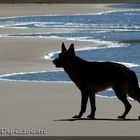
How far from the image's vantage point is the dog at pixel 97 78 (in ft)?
35.3

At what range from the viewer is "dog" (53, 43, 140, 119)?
10750mm

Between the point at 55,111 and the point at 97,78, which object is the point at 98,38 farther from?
the point at 97,78

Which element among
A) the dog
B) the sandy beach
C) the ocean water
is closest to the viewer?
the sandy beach

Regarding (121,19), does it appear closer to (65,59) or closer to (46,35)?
(46,35)

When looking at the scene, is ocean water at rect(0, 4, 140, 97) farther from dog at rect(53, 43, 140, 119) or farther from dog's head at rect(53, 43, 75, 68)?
dog's head at rect(53, 43, 75, 68)

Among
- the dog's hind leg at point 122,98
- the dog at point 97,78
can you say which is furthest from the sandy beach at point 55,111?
the dog at point 97,78

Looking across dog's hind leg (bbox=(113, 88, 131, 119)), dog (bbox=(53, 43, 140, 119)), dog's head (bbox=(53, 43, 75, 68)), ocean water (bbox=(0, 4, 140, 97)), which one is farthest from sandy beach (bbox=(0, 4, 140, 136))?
ocean water (bbox=(0, 4, 140, 97))

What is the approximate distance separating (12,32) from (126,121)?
23.9 m

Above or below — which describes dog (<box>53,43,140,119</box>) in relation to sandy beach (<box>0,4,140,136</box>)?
above

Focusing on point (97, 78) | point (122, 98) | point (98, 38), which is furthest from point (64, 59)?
point (98, 38)

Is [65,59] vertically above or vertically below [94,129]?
above

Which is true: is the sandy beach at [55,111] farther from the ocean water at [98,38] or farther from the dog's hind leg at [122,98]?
the ocean water at [98,38]

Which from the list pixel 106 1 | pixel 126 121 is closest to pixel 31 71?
pixel 126 121

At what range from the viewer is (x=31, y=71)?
18.4m
